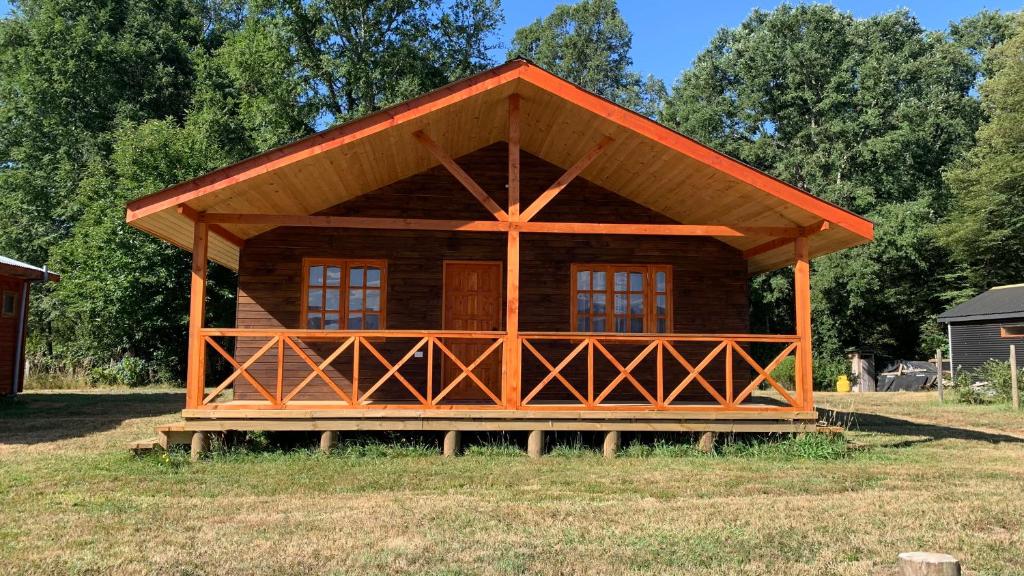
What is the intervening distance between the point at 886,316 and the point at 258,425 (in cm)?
2571

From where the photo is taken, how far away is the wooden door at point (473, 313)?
10.9 m

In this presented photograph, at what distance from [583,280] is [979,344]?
48.7ft

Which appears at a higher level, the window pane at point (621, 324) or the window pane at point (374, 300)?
the window pane at point (374, 300)

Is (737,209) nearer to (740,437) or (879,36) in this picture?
(740,437)

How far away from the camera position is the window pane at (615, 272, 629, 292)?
11211 millimetres

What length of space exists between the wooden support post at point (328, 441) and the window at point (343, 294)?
2.48 m

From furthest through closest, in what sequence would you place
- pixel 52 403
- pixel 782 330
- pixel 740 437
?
pixel 782 330, pixel 52 403, pixel 740 437

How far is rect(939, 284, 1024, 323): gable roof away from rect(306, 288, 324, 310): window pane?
56.0 feet

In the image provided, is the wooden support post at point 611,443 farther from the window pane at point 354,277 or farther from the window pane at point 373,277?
the window pane at point 354,277

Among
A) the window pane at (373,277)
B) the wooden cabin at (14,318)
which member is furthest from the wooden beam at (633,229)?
the wooden cabin at (14,318)

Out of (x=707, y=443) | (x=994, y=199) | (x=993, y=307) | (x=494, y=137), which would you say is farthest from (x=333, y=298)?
(x=994, y=199)

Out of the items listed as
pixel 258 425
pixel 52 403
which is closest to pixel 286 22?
pixel 52 403

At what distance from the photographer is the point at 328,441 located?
8500mm

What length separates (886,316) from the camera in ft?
91.7
